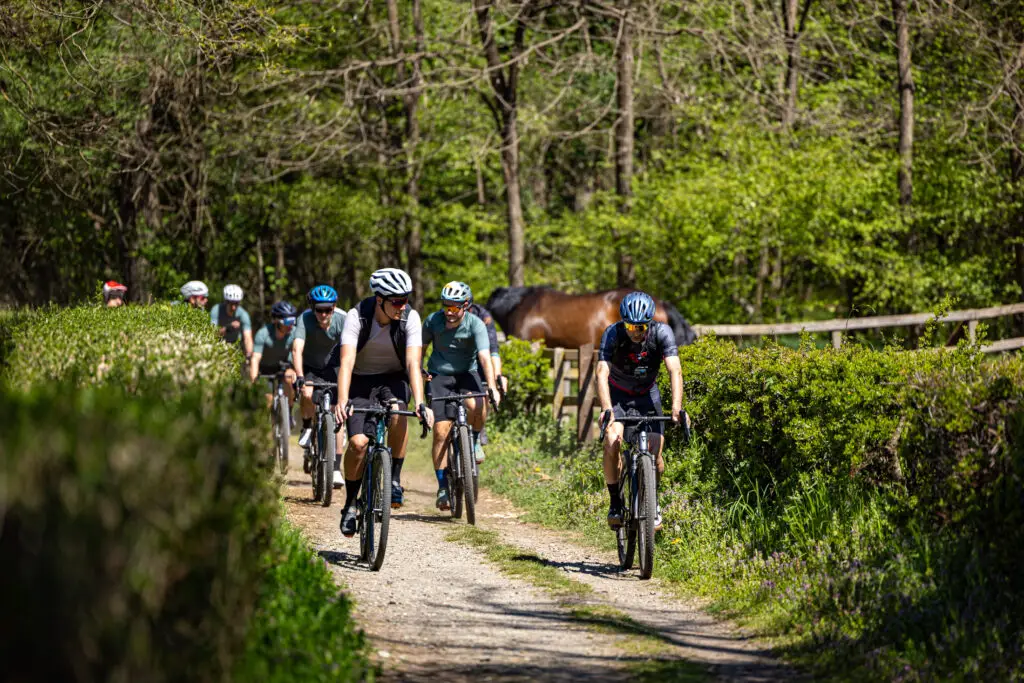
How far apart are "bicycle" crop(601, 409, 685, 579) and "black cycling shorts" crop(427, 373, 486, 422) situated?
2.35 m

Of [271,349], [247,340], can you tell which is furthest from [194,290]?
[271,349]

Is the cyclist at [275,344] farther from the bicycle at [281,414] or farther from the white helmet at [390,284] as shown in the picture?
the white helmet at [390,284]

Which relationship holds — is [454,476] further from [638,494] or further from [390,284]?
[390,284]

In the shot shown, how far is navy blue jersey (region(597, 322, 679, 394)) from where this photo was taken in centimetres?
921

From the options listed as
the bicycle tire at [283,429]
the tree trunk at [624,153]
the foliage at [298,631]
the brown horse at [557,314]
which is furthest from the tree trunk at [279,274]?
the foliage at [298,631]

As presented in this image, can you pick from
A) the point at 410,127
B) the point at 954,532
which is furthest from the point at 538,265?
the point at 954,532

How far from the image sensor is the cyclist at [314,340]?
12406mm

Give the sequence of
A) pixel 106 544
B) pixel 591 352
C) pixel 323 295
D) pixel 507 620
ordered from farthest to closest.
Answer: pixel 591 352, pixel 323 295, pixel 507 620, pixel 106 544

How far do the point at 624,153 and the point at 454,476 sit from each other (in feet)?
43.9

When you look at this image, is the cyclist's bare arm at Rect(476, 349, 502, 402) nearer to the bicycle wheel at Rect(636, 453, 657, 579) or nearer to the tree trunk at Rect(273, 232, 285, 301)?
the bicycle wheel at Rect(636, 453, 657, 579)

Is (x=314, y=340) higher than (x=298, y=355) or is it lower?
higher

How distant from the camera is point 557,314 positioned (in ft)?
66.6

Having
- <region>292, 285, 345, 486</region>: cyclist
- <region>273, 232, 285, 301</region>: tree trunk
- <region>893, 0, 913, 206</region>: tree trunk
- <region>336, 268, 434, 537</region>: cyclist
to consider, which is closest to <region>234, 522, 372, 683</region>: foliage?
<region>336, 268, 434, 537</region>: cyclist

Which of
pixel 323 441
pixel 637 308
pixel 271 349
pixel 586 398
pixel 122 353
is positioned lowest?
pixel 323 441
